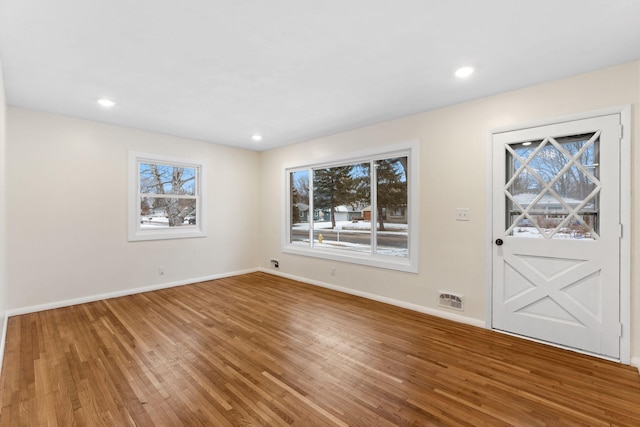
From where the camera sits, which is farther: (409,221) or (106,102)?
(409,221)

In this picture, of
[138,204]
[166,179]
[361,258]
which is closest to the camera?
[361,258]

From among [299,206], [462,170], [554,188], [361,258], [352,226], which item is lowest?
[361,258]

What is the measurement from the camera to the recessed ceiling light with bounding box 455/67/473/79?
2473 mm

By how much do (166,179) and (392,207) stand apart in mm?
3603

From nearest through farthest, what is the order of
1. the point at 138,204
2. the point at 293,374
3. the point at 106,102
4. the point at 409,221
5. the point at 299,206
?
the point at 293,374
the point at 106,102
the point at 409,221
the point at 138,204
the point at 299,206

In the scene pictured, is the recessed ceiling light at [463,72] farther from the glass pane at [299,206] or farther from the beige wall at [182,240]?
the glass pane at [299,206]

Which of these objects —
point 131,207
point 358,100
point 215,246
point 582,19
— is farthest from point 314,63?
point 215,246

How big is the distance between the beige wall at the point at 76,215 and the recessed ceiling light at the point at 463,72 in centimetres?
406

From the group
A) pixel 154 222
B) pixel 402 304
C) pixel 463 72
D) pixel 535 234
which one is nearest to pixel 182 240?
pixel 154 222

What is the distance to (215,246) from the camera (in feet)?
17.1

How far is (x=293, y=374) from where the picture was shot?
86.1 inches

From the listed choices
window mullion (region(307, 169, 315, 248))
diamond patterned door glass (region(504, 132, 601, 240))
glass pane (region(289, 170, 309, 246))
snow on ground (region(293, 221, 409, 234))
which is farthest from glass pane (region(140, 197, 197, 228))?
diamond patterned door glass (region(504, 132, 601, 240))

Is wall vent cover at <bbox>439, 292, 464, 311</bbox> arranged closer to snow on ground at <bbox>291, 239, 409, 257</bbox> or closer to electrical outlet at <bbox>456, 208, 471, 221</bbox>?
snow on ground at <bbox>291, 239, 409, 257</bbox>

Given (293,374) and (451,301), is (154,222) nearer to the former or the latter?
(293,374)
